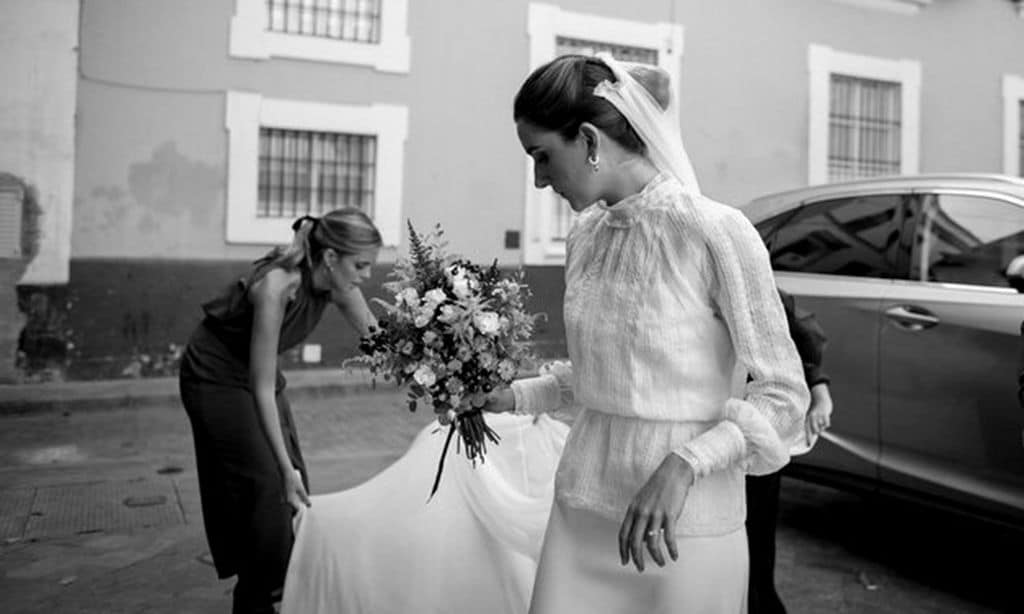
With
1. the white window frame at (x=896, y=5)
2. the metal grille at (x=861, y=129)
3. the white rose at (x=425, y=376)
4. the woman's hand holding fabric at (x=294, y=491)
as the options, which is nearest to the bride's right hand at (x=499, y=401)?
the white rose at (x=425, y=376)

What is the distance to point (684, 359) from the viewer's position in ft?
6.36

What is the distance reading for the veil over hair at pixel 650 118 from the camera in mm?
1965

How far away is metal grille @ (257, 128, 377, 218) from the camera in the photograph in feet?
36.0

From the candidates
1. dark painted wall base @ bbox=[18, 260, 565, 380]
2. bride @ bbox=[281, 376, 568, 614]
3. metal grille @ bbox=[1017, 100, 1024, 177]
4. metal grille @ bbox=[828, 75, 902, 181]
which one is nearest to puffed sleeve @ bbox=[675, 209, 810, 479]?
bride @ bbox=[281, 376, 568, 614]

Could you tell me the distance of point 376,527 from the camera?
353 centimetres

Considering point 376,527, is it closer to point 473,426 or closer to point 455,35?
point 473,426

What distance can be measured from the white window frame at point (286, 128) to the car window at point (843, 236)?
21.9 ft

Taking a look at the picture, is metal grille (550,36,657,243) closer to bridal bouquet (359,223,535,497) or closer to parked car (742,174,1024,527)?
parked car (742,174,1024,527)

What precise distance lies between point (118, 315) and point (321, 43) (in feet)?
12.4

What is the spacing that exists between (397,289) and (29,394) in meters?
8.30

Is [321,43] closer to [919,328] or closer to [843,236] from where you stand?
[843,236]

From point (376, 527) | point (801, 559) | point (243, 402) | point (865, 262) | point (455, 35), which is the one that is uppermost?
point (455, 35)

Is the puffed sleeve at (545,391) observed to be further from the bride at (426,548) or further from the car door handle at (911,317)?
the car door handle at (911,317)

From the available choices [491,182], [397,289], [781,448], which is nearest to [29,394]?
[491,182]
